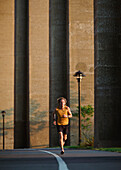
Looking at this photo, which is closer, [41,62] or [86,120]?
[86,120]

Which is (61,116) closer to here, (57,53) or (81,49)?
(81,49)

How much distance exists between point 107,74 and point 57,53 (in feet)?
56.7

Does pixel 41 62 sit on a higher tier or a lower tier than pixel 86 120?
higher

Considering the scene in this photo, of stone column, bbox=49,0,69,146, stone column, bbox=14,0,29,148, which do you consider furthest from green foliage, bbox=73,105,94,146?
stone column, bbox=14,0,29,148

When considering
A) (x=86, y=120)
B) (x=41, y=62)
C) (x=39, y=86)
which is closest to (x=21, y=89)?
(x=39, y=86)

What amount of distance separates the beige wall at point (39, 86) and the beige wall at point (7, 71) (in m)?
3.14

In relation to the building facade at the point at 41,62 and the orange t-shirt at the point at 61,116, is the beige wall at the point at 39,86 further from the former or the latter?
the orange t-shirt at the point at 61,116

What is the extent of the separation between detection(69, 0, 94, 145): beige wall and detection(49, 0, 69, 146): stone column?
3.53 metres

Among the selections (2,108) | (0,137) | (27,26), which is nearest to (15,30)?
(27,26)

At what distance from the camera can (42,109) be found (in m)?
36.9

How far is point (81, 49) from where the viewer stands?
31.8 meters

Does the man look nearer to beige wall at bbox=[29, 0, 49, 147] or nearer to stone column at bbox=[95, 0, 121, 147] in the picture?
stone column at bbox=[95, 0, 121, 147]

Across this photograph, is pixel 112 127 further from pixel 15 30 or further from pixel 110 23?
pixel 15 30

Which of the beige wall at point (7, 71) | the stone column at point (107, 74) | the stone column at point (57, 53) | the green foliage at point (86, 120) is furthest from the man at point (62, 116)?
the beige wall at point (7, 71)
